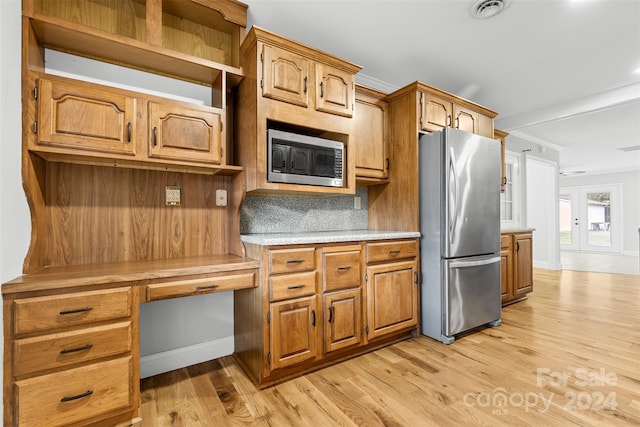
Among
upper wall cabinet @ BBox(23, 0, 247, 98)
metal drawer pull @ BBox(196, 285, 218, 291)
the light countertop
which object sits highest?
upper wall cabinet @ BBox(23, 0, 247, 98)

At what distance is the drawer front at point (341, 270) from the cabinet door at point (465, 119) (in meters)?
1.80

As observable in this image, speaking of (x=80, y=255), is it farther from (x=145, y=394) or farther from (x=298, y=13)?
(x=298, y=13)

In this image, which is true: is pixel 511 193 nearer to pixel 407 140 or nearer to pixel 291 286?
pixel 407 140

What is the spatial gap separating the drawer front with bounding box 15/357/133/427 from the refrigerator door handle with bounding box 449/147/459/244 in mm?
2395

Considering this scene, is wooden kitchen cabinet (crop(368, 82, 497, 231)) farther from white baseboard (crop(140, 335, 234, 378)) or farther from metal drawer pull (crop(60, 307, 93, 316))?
metal drawer pull (crop(60, 307, 93, 316))

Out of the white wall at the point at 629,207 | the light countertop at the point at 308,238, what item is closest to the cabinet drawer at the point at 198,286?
the light countertop at the point at 308,238

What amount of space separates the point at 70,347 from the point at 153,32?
5.89 feet

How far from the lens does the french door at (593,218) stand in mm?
8626

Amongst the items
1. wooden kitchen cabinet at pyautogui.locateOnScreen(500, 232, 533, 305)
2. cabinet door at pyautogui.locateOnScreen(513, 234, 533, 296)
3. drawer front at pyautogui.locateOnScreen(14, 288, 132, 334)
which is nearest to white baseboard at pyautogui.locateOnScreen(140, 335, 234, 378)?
drawer front at pyautogui.locateOnScreen(14, 288, 132, 334)

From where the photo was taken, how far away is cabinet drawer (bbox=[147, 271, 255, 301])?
1.60 m

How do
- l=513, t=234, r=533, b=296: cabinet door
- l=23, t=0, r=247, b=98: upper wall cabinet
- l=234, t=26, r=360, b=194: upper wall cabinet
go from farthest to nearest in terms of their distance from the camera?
1. l=513, t=234, r=533, b=296: cabinet door
2. l=234, t=26, r=360, b=194: upper wall cabinet
3. l=23, t=0, r=247, b=98: upper wall cabinet

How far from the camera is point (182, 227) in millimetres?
2121

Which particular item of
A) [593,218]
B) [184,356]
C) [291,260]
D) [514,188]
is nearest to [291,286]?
[291,260]

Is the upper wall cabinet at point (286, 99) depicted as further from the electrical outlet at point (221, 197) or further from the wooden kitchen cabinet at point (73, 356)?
the wooden kitchen cabinet at point (73, 356)
